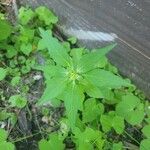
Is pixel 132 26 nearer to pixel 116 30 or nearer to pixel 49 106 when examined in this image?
pixel 116 30

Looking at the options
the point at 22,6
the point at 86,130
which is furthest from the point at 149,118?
the point at 22,6

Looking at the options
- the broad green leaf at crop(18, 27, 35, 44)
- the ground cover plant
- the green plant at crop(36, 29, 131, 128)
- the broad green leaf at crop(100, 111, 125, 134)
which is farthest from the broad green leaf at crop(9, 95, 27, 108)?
the green plant at crop(36, 29, 131, 128)

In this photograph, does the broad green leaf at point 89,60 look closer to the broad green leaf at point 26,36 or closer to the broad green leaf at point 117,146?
the broad green leaf at point 117,146

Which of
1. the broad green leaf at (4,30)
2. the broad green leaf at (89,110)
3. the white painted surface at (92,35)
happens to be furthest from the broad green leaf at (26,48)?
the broad green leaf at (89,110)

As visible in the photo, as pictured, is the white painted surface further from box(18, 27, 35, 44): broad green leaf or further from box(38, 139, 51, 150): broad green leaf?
box(38, 139, 51, 150): broad green leaf

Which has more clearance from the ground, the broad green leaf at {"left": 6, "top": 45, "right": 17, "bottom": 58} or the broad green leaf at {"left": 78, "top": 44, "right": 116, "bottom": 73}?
the broad green leaf at {"left": 78, "top": 44, "right": 116, "bottom": 73}
